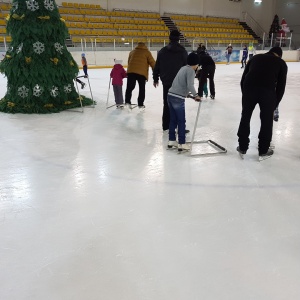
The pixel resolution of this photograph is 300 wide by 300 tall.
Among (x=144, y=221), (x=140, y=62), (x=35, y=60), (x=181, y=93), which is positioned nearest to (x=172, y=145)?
(x=181, y=93)

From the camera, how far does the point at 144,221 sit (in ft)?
6.80

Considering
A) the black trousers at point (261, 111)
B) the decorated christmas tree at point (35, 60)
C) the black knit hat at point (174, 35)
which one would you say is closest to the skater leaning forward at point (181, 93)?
the black trousers at point (261, 111)

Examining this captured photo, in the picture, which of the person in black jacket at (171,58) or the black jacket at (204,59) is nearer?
the person in black jacket at (171,58)

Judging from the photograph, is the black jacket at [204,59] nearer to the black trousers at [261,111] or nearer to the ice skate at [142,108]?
the ice skate at [142,108]

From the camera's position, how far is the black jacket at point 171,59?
3748 millimetres

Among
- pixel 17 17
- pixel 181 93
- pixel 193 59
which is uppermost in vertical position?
pixel 17 17

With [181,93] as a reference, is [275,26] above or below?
above

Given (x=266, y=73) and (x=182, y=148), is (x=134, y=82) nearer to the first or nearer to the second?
(x=182, y=148)

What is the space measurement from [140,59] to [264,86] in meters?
2.63

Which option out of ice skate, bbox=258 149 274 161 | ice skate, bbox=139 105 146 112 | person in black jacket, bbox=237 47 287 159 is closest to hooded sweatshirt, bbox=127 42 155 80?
ice skate, bbox=139 105 146 112

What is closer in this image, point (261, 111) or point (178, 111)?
point (261, 111)

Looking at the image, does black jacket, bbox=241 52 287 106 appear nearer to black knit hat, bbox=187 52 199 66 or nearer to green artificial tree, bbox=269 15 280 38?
black knit hat, bbox=187 52 199 66

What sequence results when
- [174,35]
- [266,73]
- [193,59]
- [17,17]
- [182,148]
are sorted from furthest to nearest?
[17,17] → [174,35] → [182,148] → [193,59] → [266,73]

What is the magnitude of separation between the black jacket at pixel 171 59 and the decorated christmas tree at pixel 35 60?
2501mm
